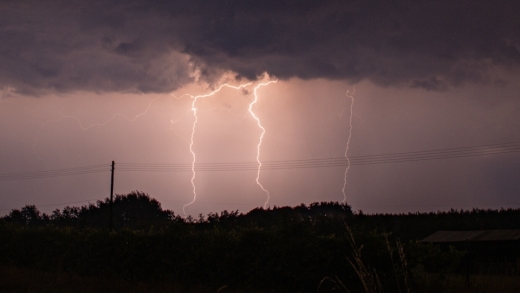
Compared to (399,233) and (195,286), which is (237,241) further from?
(399,233)

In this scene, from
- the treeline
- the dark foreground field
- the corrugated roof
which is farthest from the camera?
the corrugated roof

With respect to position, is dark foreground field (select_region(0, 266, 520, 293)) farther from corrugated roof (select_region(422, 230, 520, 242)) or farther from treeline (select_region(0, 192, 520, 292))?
corrugated roof (select_region(422, 230, 520, 242))

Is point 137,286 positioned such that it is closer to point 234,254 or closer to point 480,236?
point 234,254

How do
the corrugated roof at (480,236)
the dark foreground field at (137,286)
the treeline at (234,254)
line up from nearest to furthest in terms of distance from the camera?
the dark foreground field at (137,286)
the treeline at (234,254)
the corrugated roof at (480,236)

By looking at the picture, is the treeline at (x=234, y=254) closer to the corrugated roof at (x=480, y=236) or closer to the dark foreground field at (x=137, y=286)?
the dark foreground field at (x=137, y=286)

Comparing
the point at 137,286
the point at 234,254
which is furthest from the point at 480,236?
the point at 137,286

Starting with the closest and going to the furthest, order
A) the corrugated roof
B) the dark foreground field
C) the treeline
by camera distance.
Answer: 1. the dark foreground field
2. the treeline
3. the corrugated roof

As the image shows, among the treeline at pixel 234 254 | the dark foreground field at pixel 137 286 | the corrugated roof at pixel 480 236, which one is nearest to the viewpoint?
the dark foreground field at pixel 137 286

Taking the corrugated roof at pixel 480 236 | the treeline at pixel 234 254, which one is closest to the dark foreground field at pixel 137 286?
the treeline at pixel 234 254

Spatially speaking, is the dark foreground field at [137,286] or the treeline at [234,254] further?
the treeline at [234,254]

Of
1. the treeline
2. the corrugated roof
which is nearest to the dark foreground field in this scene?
the treeline

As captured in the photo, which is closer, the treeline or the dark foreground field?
the dark foreground field

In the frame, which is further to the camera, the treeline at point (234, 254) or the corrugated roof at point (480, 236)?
the corrugated roof at point (480, 236)

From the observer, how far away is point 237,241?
15875 mm
